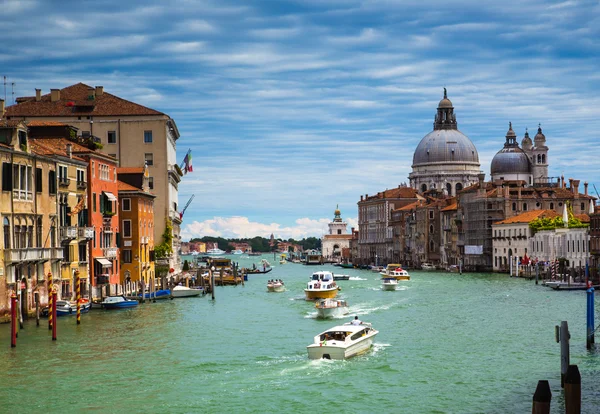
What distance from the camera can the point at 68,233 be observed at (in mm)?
41750

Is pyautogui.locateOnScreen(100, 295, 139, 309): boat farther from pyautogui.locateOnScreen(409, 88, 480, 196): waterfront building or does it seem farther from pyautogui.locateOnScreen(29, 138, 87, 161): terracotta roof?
pyautogui.locateOnScreen(409, 88, 480, 196): waterfront building

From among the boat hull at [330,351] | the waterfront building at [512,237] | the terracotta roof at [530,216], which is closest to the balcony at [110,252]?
the boat hull at [330,351]

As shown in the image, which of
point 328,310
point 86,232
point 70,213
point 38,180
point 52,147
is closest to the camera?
point 38,180

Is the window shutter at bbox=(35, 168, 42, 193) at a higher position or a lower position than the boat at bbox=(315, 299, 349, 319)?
higher

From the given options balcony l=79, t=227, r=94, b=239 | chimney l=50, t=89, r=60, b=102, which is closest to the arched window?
balcony l=79, t=227, r=94, b=239

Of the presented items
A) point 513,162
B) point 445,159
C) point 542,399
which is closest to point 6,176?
point 542,399

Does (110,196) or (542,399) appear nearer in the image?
(542,399)

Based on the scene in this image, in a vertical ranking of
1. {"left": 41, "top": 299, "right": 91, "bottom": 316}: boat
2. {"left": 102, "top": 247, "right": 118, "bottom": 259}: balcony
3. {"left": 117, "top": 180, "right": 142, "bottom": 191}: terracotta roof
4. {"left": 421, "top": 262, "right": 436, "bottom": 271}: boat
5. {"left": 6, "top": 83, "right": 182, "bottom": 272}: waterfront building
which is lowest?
{"left": 421, "top": 262, "right": 436, "bottom": 271}: boat

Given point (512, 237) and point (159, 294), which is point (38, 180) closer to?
point (159, 294)

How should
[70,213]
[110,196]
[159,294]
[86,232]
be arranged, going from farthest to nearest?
[159,294], [110,196], [86,232], [70,213]

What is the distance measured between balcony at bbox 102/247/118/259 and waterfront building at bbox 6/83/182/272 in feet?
50.8

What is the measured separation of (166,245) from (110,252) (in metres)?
17.5

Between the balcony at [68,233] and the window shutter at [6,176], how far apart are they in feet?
20.2

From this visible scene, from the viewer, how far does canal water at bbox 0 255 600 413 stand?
22109 millimetres
